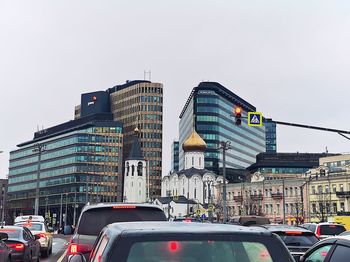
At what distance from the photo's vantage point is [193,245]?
12.8 feet

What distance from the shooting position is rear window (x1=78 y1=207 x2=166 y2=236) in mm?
9438

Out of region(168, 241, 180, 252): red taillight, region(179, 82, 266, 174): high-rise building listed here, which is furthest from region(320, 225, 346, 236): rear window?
region(179, 82, 266, 174): high-rise building

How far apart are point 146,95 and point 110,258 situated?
163 metres

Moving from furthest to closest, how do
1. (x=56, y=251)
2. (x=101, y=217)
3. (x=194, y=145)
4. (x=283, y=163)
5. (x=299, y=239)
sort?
(x=283, y=163) → (x=194, y=145) → (x=56, y=251) → (x=299, y=239) → (x=101, y=217)

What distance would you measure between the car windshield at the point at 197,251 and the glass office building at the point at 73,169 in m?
140

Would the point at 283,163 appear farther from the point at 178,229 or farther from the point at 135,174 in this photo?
the point at 178,229

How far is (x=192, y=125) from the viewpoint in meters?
163

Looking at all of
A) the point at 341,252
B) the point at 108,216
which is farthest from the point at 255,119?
the point at 341,252

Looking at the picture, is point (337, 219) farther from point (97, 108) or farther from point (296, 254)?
point (97, 108)

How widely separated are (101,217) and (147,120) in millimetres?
155145

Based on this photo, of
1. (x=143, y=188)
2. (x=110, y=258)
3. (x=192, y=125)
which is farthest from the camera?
(x=192, y=125)

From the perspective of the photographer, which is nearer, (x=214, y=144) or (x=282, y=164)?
(x=214, y=144)

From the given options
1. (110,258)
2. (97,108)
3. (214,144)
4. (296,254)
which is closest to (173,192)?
(214,144)

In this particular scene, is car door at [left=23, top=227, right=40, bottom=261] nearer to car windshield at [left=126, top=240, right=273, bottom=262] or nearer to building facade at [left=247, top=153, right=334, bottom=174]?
car windshield at [left=126, top=240, right=273, bottom=262]
